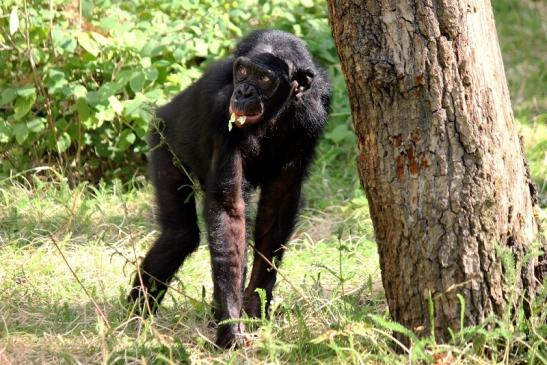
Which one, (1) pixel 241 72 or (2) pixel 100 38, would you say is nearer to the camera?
(1) pixel 241 72

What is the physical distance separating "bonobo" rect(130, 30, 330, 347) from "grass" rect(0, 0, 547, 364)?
0.24 m

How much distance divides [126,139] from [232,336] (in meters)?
3.67

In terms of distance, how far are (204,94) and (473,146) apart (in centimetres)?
199

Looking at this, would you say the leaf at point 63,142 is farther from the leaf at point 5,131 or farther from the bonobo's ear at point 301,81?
the bonobo's ear at point 301,81

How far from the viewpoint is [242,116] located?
4980 millimetres

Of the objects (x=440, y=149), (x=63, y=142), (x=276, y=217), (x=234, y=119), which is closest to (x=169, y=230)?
(x=276, y=217)

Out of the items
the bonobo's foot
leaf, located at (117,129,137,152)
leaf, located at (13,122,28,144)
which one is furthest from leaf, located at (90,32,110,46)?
the bonobo's foot

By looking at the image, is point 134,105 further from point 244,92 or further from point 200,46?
point 244,92

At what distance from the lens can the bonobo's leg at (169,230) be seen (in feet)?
18.3

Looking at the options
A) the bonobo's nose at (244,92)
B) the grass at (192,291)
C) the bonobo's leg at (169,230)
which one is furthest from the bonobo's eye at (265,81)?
the grass at (192,291)

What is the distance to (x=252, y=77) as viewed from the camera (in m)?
5.18

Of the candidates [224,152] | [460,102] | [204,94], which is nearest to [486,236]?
[460,102]

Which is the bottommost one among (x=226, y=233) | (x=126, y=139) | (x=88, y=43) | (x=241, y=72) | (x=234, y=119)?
(x=226, y=233)

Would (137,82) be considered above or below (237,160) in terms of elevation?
above
